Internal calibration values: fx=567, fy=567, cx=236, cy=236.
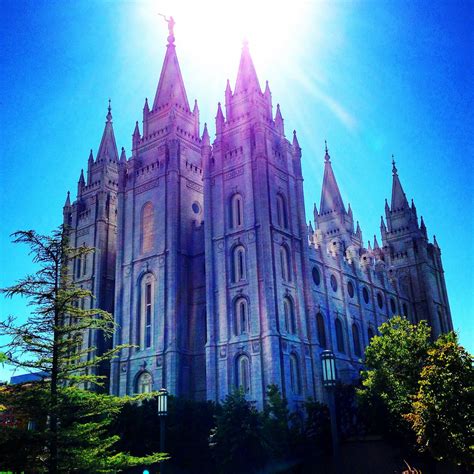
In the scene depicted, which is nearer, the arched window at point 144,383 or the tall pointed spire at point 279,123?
the arched window at point 144,383

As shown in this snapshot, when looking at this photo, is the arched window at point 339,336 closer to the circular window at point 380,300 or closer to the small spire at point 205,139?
the circular window at point 380,300

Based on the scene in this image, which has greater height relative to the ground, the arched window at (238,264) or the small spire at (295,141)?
the small spire at (295,141)

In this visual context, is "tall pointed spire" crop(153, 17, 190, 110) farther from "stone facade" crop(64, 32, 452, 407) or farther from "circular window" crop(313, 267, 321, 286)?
"circular window" crop(313, 267, 321, 286)

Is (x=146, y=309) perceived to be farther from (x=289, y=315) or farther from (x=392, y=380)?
(x=392, y=380)

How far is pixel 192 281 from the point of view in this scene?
132 feet

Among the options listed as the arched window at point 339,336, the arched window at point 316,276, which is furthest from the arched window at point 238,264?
the arched window at point 339,336

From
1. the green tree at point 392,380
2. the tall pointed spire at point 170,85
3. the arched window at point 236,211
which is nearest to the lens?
the green tree at point 392,380

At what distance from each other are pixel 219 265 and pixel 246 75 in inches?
592

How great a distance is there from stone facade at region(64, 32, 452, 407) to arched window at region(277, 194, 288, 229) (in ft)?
0.32

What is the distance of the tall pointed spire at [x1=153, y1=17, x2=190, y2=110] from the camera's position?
46.3 m

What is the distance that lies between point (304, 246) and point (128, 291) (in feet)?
43.0

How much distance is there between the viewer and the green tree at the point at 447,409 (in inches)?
775

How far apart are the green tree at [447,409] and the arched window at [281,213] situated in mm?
17749

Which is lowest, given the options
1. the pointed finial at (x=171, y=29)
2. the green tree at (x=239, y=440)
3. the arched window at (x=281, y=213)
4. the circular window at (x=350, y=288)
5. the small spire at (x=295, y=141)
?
the green tree at (x=239, y=440)
